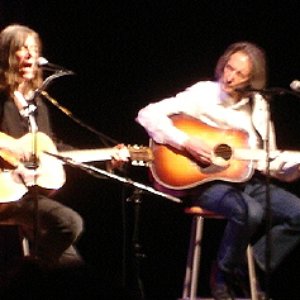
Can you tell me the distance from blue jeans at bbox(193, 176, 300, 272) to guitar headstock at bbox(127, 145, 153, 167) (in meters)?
0.38

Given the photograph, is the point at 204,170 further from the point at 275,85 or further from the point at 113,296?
the point at 113,296

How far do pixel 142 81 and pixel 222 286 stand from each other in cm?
185

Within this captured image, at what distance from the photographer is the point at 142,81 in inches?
234

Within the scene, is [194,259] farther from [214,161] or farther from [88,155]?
[88,155]

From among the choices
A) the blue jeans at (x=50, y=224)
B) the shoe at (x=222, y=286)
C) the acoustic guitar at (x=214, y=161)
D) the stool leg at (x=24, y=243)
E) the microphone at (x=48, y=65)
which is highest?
the microphone at (x=48, y=65)

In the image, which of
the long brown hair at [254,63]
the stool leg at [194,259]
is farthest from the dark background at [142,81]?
the stool leg at [194,259]

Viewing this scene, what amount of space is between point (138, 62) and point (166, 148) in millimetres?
1170

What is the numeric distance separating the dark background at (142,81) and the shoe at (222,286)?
1095 millimetres

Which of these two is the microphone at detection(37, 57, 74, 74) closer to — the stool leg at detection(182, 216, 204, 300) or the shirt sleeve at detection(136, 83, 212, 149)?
the shirt sleeve at detection(136, 83, 212, 149)

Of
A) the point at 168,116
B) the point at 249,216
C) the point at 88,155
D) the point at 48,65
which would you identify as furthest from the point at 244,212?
the point at 48,65

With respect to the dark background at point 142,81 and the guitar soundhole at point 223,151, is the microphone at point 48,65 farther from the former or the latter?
the dark background at point 142,81

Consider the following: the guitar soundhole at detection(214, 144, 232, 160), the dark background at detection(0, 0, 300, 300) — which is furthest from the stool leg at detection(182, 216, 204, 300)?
the dark background at detection(0, 0, 300, 300)

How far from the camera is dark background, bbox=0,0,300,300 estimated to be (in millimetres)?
5801

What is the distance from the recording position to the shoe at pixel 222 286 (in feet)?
15.5
